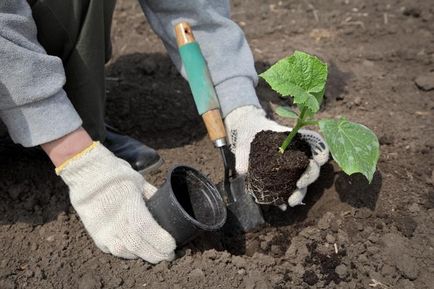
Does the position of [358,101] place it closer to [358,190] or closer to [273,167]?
[358,190]

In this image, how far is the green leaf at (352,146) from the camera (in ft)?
5.24

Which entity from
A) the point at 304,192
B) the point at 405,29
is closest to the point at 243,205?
the point at 304,192

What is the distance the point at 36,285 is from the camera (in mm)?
1663

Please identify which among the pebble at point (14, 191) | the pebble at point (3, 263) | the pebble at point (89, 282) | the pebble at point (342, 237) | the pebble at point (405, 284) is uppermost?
the pebble at point (14, 191)

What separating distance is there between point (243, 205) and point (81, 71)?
0.80 metres

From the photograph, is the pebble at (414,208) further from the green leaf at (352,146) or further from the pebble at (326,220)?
the green leaf at (352,146)

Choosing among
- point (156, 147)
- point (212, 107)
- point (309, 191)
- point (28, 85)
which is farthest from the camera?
point (156, 147)

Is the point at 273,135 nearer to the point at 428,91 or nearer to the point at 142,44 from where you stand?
the point at 428,91

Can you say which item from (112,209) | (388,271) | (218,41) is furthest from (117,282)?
(218,41)

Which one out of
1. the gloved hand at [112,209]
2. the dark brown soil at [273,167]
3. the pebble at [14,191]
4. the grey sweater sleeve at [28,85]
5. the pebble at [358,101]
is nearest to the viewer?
the grey sweater sleeve at [28,85]

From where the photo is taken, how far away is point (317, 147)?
6.22ft

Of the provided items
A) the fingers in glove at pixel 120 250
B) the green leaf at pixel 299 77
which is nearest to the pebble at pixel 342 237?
the green leaf at pixel 299 77

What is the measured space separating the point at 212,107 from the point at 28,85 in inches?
25.9

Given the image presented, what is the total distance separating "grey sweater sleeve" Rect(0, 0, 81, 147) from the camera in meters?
1.57
